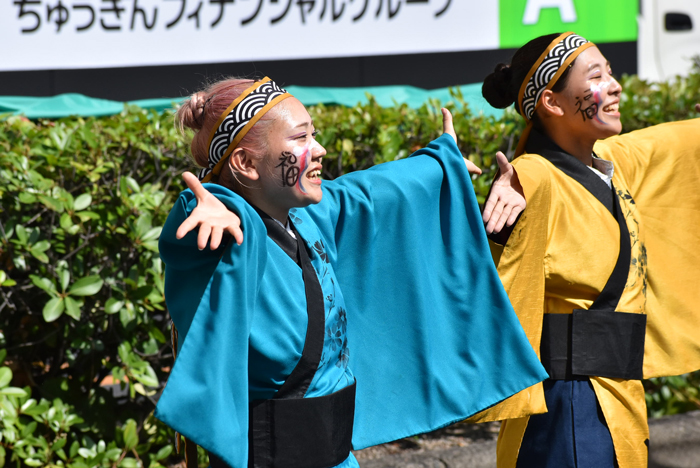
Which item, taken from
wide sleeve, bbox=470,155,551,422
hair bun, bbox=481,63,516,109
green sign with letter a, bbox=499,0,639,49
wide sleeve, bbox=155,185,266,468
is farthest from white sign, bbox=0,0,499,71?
wide sleeve, bbox=155,185,266,468

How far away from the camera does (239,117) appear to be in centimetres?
166

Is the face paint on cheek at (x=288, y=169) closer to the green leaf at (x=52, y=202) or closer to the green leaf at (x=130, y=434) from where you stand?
the green leaf at (x=52, y=202)

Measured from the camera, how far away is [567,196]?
2102 mm

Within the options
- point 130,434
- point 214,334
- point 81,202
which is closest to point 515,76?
point 214,334

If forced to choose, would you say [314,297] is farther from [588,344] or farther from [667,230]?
[667,230]

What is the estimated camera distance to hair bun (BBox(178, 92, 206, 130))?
1754mm

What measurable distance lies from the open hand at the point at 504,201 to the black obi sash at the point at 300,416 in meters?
0.55

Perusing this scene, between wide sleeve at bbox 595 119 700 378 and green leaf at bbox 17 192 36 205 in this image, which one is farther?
green leaf at bbox 17 192 36 205

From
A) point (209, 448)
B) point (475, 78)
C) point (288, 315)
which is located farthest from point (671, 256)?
point (475, 78)

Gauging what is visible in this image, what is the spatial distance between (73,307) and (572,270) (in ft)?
5.60

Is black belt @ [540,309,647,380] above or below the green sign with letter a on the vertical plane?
below

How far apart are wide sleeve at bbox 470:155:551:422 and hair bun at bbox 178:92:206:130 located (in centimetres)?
85

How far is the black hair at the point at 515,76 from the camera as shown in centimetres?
218

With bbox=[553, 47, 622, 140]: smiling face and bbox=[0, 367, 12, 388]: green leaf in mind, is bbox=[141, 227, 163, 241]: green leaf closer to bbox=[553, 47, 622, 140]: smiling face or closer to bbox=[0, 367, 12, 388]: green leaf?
bbox=[0, 367, 12, 388]: green leaf
